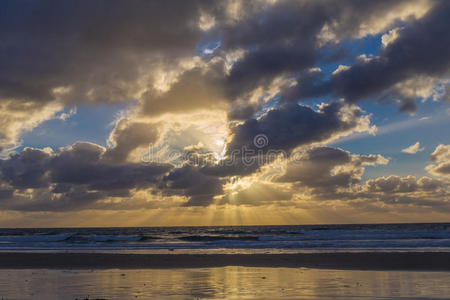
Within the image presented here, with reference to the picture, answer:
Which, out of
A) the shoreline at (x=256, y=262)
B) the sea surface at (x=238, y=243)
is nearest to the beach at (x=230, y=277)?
the shoreline at (x=256, y=262)

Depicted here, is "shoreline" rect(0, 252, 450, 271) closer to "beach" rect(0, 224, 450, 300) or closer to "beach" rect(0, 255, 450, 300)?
"beach" rect(0, 224, 450, 300)

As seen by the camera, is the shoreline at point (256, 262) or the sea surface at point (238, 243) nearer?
the shoreline at point (256, 262)

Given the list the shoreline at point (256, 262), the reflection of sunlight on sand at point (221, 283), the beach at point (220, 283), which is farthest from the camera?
the shoreline at point (256, 262)

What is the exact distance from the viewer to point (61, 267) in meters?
23.2

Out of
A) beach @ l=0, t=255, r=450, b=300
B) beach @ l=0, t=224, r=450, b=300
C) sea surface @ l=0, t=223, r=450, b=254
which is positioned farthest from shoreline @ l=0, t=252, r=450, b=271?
sea surface @ l=0, t=223, r=450, b=254

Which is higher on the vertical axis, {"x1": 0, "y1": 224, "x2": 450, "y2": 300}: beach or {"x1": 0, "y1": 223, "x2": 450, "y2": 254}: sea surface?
{"x1": 0, "y1": 224, "x2": 450, "y2": 300}: beach

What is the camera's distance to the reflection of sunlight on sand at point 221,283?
1366cm

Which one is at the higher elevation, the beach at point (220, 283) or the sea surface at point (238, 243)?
the beach at point (220, 283)

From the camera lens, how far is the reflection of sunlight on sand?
44.8ft

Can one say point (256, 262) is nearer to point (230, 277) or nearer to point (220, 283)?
point (230, 277)

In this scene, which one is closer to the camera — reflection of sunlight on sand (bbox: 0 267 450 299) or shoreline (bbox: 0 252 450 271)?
reflection of sunlight on sand (bbox: 0 267 450 299)

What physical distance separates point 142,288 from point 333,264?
41.5ft

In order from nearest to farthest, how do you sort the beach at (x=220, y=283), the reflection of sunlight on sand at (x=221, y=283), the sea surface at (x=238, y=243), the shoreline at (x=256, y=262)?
the beach at (x=220, y=283)
the reflection of sunlight on sand at (x=221, y=283)
the shoreline at (x=256, y=262)
the sea surface at (x=238, y=243)

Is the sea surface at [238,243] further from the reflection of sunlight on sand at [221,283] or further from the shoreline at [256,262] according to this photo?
the reflection of sunlight on sand at [221,283]
